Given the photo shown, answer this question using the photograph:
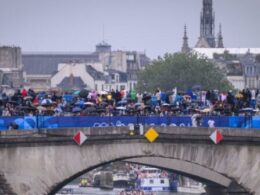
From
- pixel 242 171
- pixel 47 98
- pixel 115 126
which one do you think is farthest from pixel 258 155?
pixel 47 98

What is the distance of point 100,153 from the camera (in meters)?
74.2

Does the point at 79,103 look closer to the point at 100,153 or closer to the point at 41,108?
the point at 41,108

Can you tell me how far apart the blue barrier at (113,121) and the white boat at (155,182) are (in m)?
68.3

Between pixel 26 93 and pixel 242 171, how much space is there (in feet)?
48.2

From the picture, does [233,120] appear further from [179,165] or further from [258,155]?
[179,165]

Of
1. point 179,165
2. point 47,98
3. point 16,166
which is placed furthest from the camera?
point 179,165

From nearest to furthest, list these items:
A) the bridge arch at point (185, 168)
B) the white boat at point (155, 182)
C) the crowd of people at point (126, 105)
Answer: the crowd of people at point (126, 105), the bridge arch at point (185, 168), the white boat at point (155, 182)

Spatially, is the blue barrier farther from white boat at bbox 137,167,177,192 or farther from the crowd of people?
white boat at bbox 137,167,177,192

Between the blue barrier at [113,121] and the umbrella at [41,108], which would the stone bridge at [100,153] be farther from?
the umbrella at [41,108]

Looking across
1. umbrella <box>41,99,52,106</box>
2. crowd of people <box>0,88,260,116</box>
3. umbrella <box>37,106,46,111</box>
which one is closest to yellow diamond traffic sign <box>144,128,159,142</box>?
crowd of people <box>0,88,260,116</box>

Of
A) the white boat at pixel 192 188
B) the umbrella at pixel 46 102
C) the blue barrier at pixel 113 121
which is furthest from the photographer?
the white boat at pixel 192 188

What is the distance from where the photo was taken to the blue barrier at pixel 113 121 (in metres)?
74.6

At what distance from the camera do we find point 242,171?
246 ft

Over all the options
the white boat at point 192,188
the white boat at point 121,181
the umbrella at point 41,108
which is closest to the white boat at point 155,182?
the white boat at point 192,188
